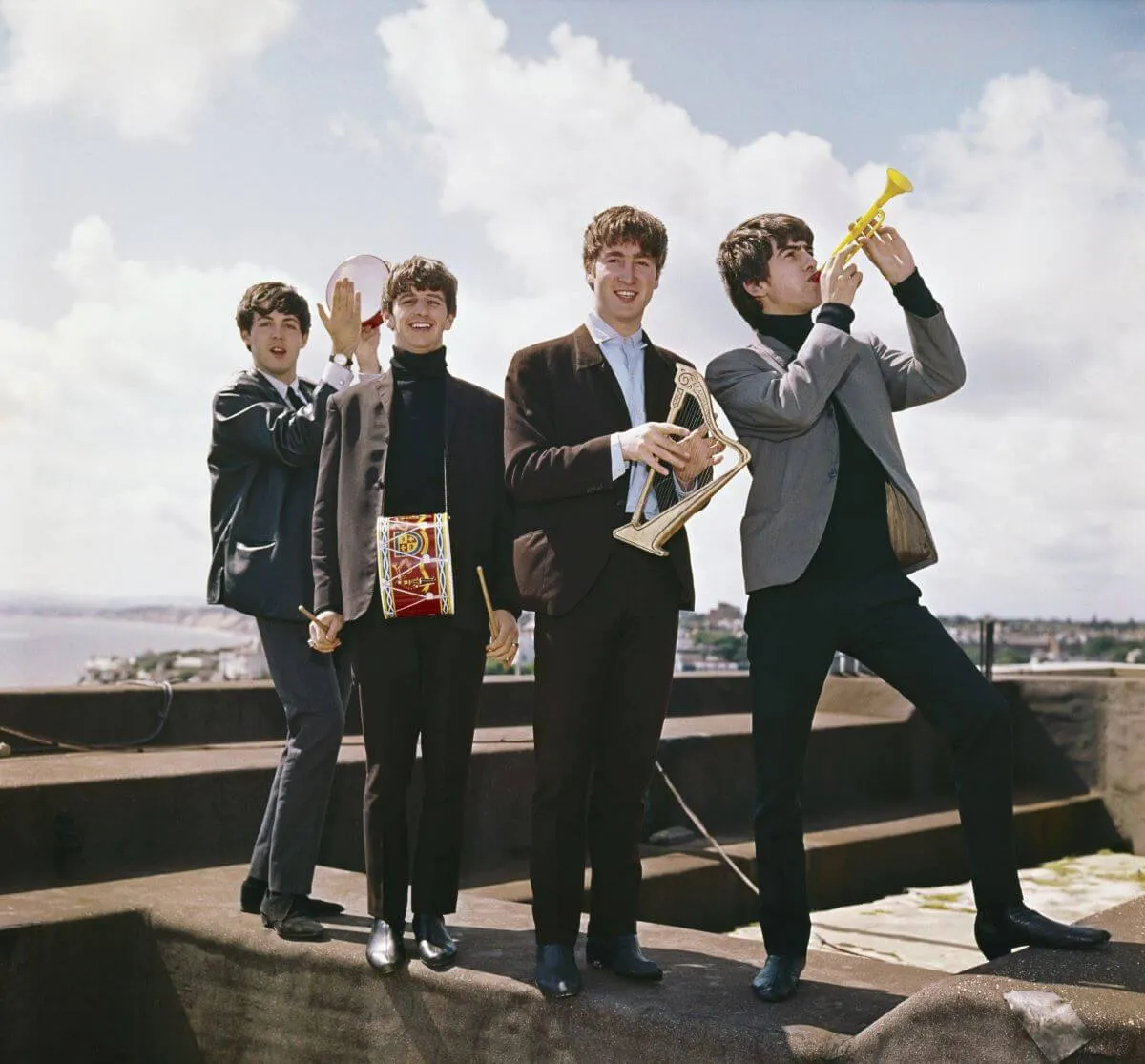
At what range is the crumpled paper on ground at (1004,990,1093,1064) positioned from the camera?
2623 mm

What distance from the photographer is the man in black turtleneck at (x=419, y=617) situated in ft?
12.3

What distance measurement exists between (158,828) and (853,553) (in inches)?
117

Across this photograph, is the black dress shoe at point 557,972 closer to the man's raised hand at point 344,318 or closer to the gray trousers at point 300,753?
the gray trousers at point 300,753

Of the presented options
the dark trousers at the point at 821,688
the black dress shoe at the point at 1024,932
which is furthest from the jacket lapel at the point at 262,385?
the black dress shoe at the point at 1024,932

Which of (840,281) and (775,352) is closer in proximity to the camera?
(840,281)

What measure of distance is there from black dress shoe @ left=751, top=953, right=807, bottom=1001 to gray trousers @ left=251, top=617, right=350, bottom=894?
141 centimetres

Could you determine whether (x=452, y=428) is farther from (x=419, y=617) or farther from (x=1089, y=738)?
(x=1089, y=738)

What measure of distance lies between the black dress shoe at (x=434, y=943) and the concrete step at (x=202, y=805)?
165cm

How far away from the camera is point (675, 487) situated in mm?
3459

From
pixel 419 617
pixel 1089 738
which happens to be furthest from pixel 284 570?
pixel 1089 738

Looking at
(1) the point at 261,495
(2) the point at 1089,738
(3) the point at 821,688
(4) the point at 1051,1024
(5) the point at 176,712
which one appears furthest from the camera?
(2) the point at 1089,738

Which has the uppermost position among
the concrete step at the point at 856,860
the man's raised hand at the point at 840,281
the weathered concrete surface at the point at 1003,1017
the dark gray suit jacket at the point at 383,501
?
the man's raised hand at the point at 840,281

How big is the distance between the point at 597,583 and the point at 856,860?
15.1 feet

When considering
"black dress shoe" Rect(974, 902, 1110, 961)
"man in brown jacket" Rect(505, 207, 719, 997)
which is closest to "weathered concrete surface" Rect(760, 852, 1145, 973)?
"black dress shoe" Rect(974, 902, 1110, 961)
